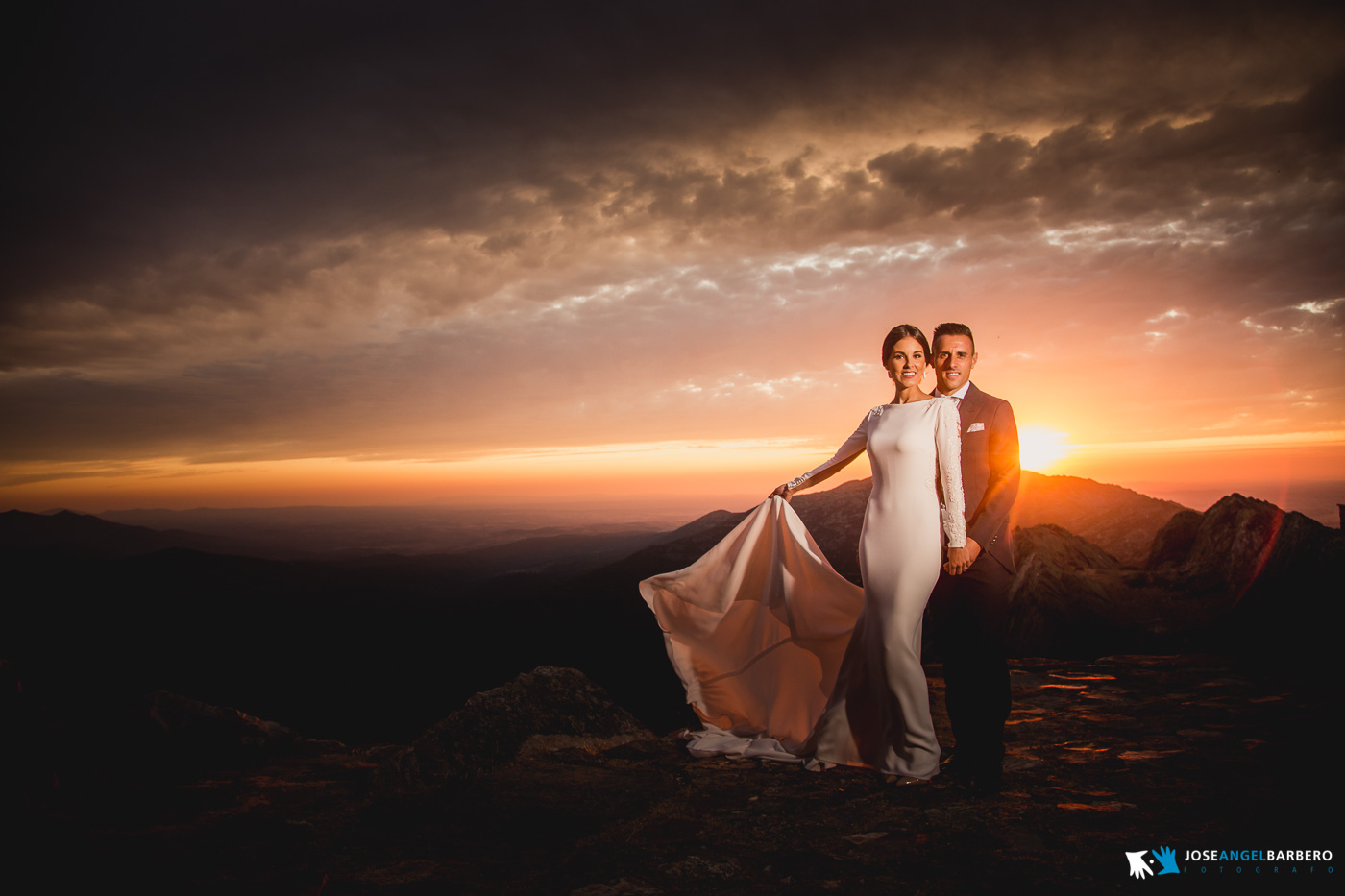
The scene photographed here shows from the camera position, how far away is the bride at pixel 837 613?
406cm

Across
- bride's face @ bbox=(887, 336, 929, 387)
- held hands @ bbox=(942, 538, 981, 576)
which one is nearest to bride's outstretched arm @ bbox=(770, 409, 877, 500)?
bride's face @ bbox=(887, 336, 929, 387)

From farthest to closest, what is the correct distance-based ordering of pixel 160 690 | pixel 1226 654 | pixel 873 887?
pixel 1226 654 → pixel 160 690 → pixel 873 887

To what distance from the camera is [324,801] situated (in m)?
4.11

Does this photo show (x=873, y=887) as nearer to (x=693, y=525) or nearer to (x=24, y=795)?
(x=24, y=795)

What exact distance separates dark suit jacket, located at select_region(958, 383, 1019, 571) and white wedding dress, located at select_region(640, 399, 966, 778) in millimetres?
128

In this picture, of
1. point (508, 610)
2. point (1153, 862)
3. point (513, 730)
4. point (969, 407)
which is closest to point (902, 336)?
point (969, 407)

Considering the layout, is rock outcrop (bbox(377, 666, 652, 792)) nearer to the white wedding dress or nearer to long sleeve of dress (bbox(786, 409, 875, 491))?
the white wedding dress

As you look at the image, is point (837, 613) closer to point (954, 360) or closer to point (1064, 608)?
point (954, 360)

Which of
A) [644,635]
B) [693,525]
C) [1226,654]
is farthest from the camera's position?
[693,525]

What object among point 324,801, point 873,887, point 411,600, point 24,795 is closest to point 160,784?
point 24,795

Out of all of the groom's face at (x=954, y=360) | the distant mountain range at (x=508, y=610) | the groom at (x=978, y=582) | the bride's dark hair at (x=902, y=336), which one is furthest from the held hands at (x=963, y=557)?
the distant mountain range at (x=508, y=610)

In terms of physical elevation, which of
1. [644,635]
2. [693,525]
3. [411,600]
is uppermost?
[693,525]

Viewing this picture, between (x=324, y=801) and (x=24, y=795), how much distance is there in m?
1.65

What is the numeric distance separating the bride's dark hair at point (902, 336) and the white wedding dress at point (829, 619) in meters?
0.42
